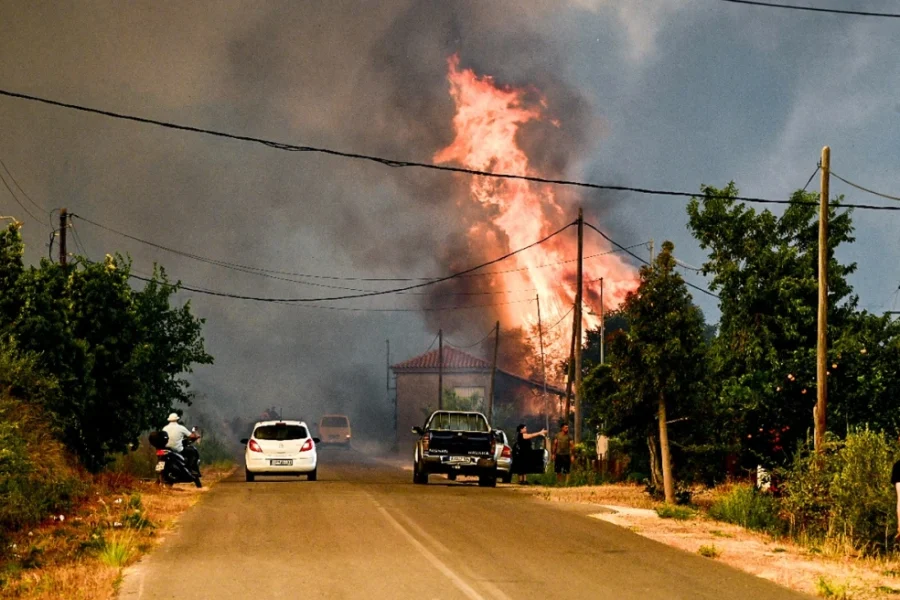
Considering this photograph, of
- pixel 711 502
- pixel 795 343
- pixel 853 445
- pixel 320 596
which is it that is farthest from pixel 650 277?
pixel 795 343

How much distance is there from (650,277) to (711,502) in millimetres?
5112

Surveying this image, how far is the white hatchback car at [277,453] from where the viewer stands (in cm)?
3350

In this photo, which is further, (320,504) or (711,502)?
(711,502)

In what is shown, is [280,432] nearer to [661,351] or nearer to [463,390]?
[661,351]

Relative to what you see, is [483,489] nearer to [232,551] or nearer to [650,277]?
[650,277]

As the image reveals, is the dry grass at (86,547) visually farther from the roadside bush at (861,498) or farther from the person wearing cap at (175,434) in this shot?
the roadside bush at (861,498)

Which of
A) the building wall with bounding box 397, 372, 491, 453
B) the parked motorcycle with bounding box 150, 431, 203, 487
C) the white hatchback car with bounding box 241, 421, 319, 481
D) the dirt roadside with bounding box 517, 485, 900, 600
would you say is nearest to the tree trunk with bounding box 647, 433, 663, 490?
the dirt roadside with bounding box 517, 485, 900, 600

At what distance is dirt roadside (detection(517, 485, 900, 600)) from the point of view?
13.5 meters

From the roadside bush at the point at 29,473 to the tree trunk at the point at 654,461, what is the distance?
11.3 m

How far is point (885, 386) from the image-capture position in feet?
92.7

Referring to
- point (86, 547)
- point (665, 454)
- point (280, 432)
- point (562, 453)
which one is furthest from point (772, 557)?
point (562, 453)

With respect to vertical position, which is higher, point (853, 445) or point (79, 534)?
point (853, 445)

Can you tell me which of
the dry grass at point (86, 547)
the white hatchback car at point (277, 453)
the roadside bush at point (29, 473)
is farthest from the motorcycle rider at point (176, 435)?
the dry grass at point (86, 547)

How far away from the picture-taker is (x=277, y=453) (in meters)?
33.5
